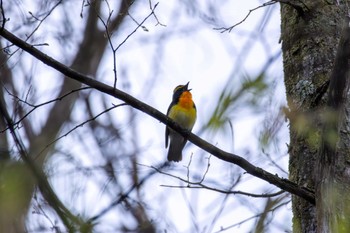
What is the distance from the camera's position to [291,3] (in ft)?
11.0

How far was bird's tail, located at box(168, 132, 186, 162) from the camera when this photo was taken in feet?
19.0

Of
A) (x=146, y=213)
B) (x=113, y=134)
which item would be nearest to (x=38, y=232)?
(x=146, y=213)

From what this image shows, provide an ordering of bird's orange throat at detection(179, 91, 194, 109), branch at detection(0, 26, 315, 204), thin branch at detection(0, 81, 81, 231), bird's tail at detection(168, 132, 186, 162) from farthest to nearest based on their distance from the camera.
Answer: bird's orange throat at detection(179, 91, 194, 109)
bird's tail at detection(168, 132, 186, 162)
branch at detection(0, 26, 315, 204)
thin branch at detection(0, 81, 81, 231)

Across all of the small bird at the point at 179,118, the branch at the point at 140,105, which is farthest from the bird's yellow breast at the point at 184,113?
the branch at the point at 140,105

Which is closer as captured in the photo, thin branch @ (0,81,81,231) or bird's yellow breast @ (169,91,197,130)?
thin branch @ (0,81,81,231)

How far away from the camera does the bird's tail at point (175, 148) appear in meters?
5.80

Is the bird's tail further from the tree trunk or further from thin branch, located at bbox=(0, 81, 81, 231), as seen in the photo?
thin branch, located at bbox=(0, 81, 81, 231)

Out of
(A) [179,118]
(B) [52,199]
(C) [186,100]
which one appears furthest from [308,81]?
(C) [186,100]

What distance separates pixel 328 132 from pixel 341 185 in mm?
608

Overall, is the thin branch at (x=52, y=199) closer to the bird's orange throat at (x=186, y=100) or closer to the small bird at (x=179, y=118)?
the small bird at (x=179, y=118)

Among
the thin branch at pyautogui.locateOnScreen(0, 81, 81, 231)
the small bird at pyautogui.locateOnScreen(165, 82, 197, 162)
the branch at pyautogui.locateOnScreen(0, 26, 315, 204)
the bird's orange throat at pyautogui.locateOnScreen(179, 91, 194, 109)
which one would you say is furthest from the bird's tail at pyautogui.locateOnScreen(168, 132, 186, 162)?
the thin branch at pyautogui.locateOnScreen(0, 81, 81, 231)

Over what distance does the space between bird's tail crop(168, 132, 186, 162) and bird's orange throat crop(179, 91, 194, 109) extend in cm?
32

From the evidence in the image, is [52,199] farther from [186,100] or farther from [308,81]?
[186,100]

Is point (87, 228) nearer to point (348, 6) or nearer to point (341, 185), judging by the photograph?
point (341, 185)
